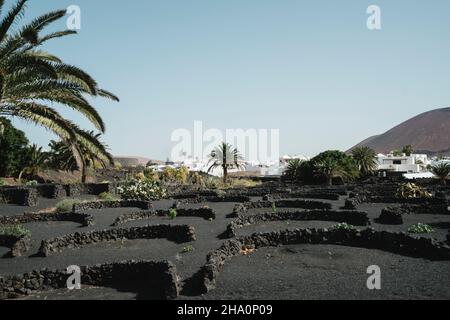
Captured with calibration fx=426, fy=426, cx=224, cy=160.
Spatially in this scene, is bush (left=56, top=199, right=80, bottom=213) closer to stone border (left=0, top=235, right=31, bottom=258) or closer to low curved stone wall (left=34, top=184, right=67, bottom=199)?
low curved stone wall (left=34, top=184, right=67, bottom=199)

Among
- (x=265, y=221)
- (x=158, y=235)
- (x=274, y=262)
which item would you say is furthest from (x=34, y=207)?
(x=274, y=262)

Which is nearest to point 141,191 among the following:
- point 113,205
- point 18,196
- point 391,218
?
point 113,205

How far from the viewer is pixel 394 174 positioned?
50.9 meters

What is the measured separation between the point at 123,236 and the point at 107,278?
5.73 metres

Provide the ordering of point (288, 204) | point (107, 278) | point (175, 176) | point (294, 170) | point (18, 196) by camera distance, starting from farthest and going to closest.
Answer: point (294, 170)
point (175, 176)
point (18, 196)
point (288, 204)
point (107, 278)

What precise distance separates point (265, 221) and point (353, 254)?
6.75m

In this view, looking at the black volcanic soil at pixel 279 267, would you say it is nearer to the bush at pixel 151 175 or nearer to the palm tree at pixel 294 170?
the bush at pixel 151 175

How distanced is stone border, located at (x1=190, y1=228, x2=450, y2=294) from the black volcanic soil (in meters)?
0.43

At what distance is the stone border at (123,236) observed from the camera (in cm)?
1428

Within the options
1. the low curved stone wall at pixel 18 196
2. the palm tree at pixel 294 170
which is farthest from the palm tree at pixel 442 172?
the low curved stone wall at pixel 18 196

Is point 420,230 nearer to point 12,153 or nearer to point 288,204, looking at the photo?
point 288,204

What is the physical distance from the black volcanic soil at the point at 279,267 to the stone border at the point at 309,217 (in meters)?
0.65

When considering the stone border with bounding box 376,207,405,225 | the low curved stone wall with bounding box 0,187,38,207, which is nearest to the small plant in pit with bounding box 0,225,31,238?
the low curved stone wall with bounding box 0,187,38,207

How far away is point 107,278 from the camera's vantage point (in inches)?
412
